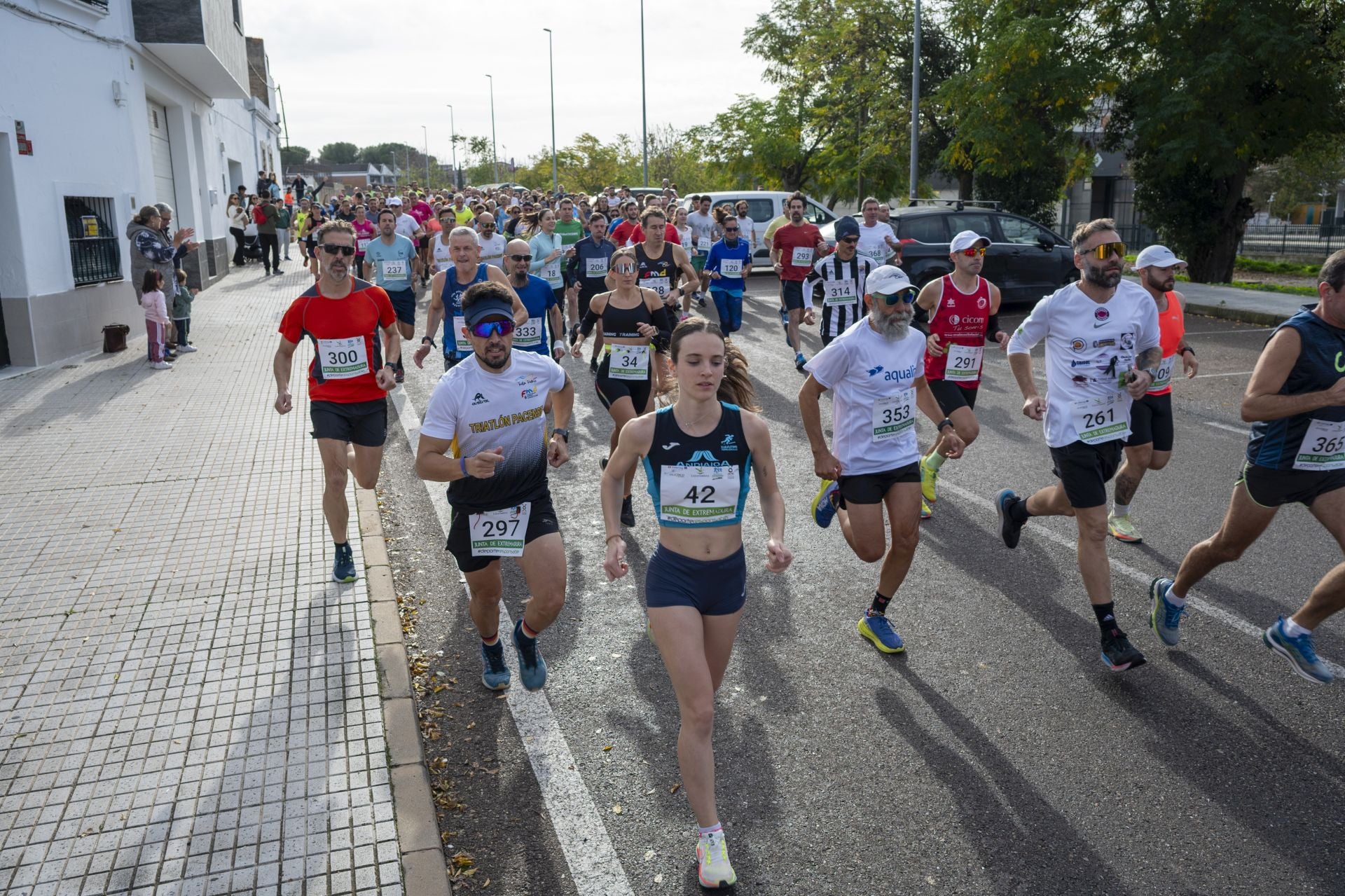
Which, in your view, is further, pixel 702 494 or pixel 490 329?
pixel 490 329

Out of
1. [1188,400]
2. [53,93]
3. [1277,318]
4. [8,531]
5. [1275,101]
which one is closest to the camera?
[8,531]

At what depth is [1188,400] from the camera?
11414 mm

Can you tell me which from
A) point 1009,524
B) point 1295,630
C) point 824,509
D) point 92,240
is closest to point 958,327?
point 1009,524

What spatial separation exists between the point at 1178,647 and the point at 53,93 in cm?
1468

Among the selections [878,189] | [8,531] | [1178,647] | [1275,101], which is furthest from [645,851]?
[878,189]

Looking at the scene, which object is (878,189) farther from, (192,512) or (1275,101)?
(192,512)

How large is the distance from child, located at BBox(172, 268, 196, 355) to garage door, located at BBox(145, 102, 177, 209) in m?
4.44

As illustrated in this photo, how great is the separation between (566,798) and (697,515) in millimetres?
1290

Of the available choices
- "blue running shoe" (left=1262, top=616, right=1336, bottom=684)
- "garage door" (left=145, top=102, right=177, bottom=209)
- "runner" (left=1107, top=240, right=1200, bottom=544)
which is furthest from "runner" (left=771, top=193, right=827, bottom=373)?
"garage door" (left=145, top=102, right=177, bottom=209)


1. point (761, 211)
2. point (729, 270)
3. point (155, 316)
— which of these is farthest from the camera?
point (761, 211)

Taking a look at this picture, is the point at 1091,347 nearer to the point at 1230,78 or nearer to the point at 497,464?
the point at 497,464

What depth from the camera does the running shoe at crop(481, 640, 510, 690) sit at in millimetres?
5035

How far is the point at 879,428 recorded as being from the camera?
535cm

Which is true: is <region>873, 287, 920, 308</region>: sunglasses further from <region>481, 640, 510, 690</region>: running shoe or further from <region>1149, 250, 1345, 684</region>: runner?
<region>481, 640, 510, 690</region>: running shoe
